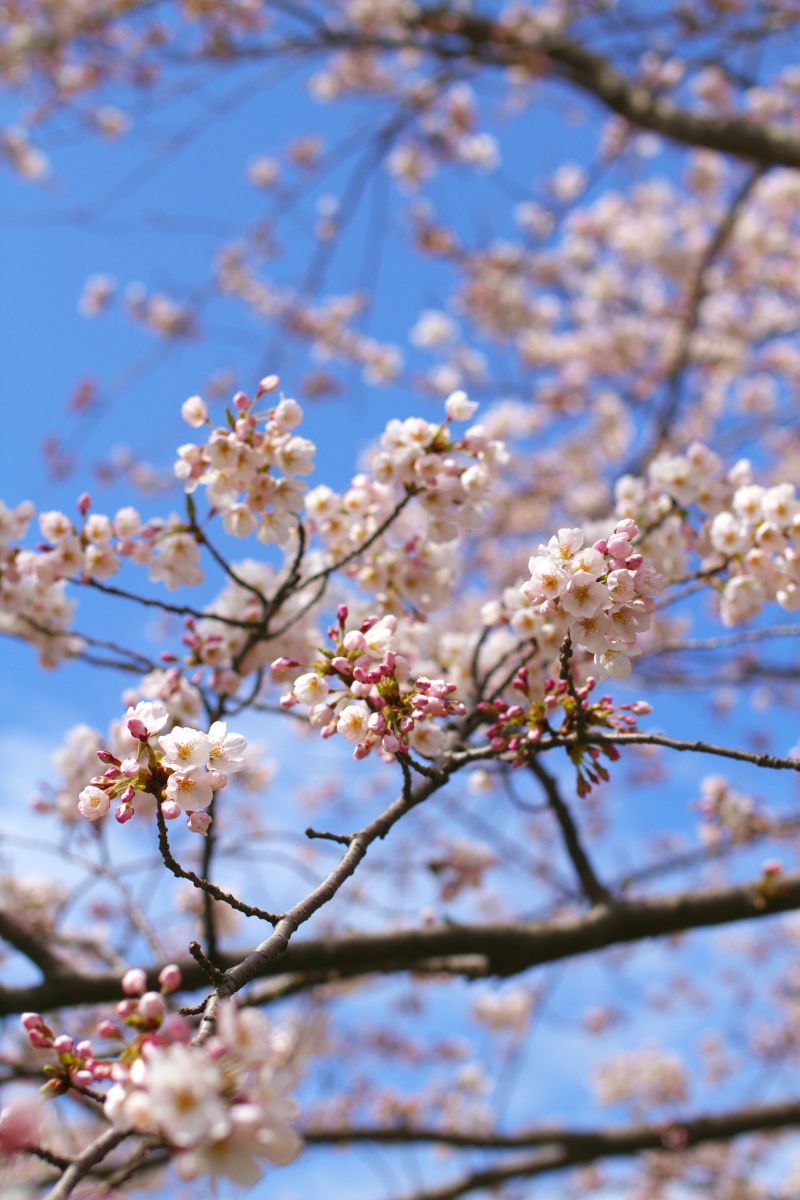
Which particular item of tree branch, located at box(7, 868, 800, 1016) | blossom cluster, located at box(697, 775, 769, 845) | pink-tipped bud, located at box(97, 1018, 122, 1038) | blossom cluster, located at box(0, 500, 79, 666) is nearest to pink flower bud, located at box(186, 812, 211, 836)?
pink-tipped bud, located at box(97, 1018, 122, 1038)

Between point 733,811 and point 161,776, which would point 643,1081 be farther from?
point 161,776

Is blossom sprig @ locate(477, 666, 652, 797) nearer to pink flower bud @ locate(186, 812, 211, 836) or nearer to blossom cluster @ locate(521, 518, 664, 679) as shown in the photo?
blossom cluster @ locate(521, 518, 664, 679)

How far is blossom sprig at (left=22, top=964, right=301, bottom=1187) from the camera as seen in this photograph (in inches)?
40.8

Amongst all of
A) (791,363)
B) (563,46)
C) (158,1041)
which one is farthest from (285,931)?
(791,363)

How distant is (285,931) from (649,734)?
84cm

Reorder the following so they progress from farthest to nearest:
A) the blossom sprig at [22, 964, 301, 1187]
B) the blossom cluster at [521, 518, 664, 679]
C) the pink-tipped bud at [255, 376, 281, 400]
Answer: the pink-tipped bud at [255, 376, 281, 400]
the blossom cluster at [521, 518, 664, 679]
the blossom sprig at [22, 964, 301, 1187]

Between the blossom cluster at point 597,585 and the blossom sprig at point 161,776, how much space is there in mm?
722

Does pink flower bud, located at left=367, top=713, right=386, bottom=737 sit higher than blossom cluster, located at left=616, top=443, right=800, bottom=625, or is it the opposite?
blossom cluster, located at left=616, top=443, right=800, bottom=625

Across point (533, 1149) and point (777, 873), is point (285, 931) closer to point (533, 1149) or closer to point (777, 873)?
point (777, 873)

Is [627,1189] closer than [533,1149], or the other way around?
[533,1149]

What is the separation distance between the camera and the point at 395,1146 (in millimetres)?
5156

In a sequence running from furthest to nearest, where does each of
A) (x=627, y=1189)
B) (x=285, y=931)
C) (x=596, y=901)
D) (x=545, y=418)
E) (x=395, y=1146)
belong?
(x=545, y=418)
(x=627, y=1189)
(x=395, y=1146)
(x=596, y=901)
(x=285, y=931)

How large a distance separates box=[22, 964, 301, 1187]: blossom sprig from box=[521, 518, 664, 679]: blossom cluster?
1.01 m

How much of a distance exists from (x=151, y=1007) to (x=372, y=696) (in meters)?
0.83
